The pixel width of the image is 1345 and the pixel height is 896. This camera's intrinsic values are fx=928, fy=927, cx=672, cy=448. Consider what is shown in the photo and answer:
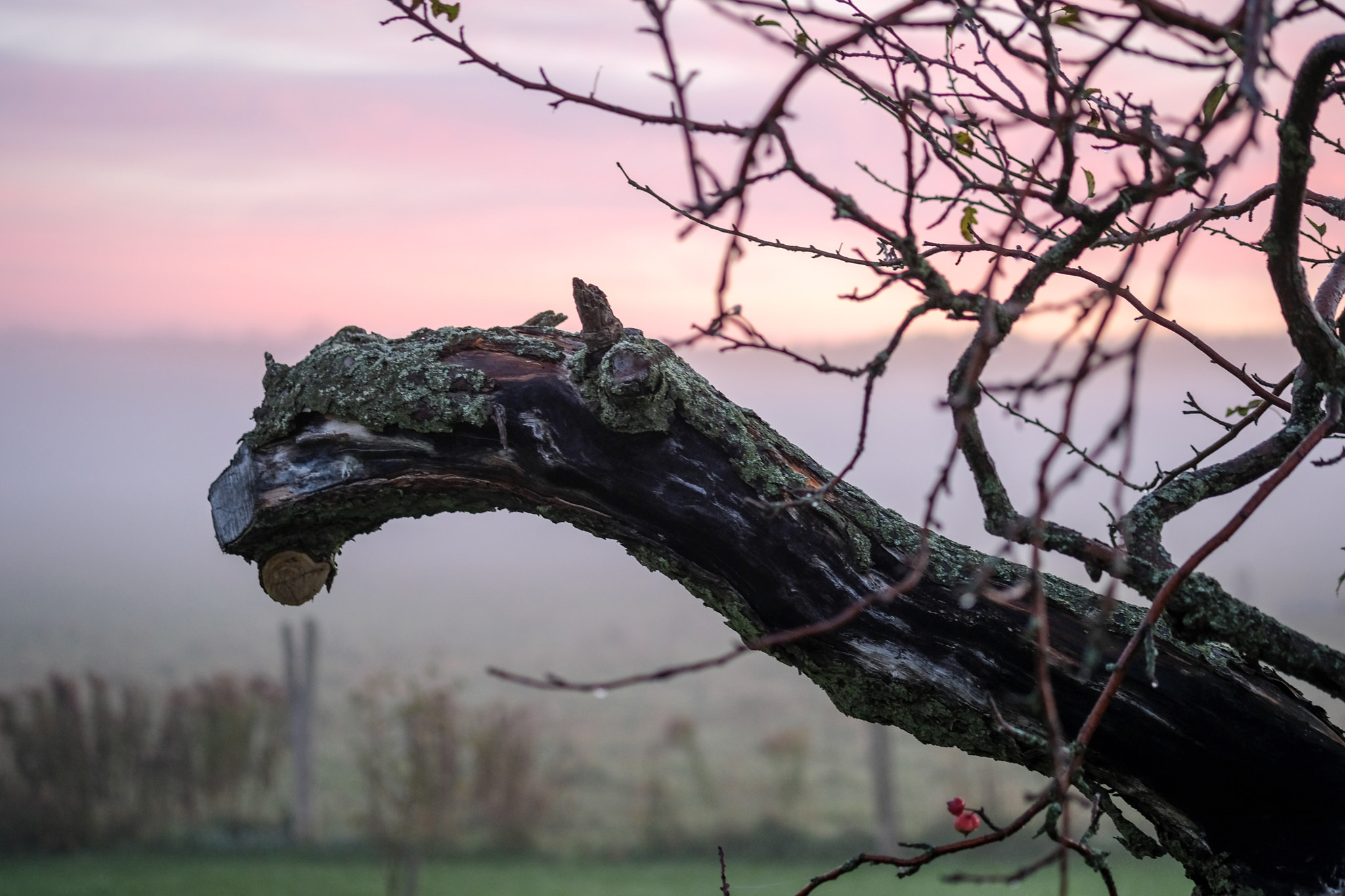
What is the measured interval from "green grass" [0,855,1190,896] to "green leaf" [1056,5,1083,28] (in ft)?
25.8

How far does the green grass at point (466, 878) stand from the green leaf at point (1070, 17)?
786cm

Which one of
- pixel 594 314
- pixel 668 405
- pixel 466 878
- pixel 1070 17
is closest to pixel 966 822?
pixel 668 405

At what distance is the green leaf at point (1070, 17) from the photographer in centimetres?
136

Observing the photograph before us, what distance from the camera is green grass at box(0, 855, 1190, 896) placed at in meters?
8.27

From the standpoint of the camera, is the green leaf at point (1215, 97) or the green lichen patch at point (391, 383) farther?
the green lichen patch at point (391, 383)

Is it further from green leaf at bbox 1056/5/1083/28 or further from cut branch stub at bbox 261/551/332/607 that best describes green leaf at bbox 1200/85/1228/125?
cut branch stub at bbox 261/551/332/607

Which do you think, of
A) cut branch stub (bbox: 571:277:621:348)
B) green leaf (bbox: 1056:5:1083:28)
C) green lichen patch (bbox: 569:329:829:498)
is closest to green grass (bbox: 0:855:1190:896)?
green lichen patch (bbox: 569:329:829:498)

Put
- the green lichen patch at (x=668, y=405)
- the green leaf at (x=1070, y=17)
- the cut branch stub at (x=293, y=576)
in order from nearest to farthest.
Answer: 1. the green leaf at (x=1070, y=17)
2. the green lichen patch at (x=668, y=405)
3. the cut branch stub at (x=293, y=576)

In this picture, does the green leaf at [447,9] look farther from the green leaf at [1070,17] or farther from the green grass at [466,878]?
the green grass at [466,878]

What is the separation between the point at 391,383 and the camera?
189 centimetres

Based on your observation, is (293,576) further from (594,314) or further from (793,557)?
(793,557)

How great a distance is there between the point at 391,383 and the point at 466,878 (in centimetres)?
833

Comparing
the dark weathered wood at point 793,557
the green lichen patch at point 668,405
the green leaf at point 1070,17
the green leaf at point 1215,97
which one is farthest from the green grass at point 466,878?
the green leaf at point 1070,17

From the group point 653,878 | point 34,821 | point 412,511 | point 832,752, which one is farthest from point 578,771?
point 412,511
